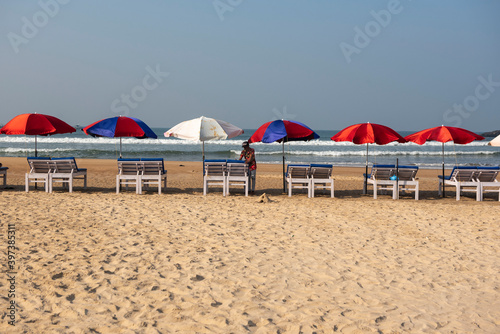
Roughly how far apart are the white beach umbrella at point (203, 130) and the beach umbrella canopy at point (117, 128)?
2.45ft

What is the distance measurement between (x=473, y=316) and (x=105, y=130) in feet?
29.1

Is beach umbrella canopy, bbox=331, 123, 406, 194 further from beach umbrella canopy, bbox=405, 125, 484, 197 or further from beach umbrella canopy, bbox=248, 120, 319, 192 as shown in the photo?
beach umbrella canopy, bbox=248, 120, 319, 192

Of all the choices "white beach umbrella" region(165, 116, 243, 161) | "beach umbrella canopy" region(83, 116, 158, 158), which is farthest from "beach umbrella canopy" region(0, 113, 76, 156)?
"white beach umbrella" region(165, 116, 243, 161)

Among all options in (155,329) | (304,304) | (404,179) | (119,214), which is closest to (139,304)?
(155,329)

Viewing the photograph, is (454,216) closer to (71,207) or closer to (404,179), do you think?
(404,179)

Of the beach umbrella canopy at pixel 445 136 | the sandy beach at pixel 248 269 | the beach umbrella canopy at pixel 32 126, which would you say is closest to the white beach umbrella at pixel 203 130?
the sandy beach at pixel 248 269

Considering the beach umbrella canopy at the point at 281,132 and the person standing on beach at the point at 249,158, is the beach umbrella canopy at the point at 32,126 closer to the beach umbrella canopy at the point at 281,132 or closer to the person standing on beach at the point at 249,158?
the person standing on beach at the point at 249,158

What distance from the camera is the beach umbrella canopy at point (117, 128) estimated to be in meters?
10.5

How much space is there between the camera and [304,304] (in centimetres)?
385

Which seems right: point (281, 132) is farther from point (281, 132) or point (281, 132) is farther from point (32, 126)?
point (32, 126)

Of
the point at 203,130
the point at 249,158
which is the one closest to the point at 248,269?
the point at 249,158

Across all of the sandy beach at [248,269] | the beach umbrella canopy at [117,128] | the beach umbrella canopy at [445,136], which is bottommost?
the sandy beach at [248,269]

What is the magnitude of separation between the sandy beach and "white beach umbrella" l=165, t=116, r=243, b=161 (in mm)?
2302

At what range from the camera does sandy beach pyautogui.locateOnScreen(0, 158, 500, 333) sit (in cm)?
351
